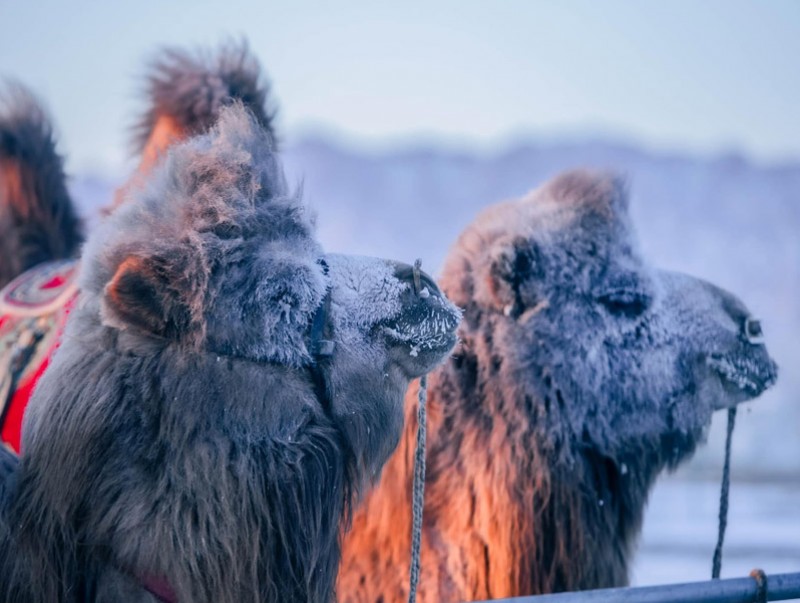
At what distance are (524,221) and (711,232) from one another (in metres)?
19.5

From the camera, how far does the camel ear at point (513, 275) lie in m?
3.09

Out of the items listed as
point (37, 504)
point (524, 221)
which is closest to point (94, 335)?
point (37, 504)

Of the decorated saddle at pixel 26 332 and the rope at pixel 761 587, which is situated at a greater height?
the decorated saddle at pixel 26 332

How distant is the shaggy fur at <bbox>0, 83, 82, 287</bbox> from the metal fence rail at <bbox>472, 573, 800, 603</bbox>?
259 centimetres

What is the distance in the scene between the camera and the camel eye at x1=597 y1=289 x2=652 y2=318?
3.18 m

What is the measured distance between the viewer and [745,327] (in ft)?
10.6

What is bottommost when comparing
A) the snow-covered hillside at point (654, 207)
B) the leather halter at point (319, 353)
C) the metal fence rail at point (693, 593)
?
the metal fence rail at point (693, 593)

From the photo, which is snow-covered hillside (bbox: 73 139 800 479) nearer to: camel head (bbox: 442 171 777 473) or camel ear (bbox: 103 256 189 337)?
camel head (bbox: 442 171 777 473)

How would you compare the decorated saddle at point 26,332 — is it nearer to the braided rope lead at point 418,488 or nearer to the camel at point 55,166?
the camel at point 55,166

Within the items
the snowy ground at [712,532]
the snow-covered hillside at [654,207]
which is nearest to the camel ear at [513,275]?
the snowy ground at [712,532]

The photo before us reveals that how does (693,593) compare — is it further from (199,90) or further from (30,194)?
(30,194)

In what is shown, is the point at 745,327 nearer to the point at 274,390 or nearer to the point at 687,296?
the point at 687,296

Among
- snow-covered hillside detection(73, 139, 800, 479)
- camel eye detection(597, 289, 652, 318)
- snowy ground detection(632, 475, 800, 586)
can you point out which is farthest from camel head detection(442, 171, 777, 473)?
snow-covered hillside detection(73, 139, 800, 479)

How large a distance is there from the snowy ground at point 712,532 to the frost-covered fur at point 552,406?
→ 245cm
